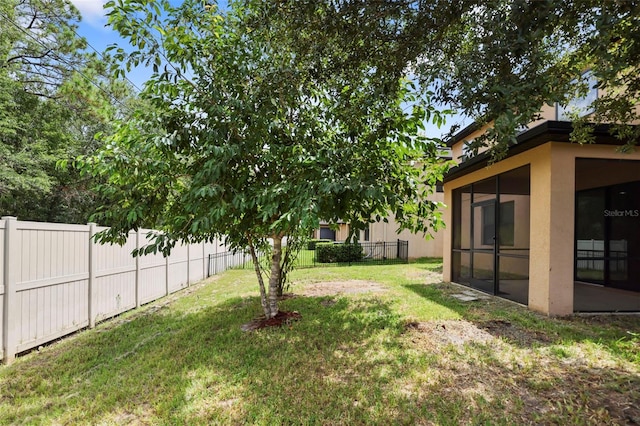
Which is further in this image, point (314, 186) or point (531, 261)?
point (531, 261)

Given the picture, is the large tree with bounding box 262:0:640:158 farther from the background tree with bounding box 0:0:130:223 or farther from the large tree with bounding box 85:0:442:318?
the background tree with bounding box 0:0:130:223

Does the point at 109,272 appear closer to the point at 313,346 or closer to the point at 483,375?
the point at 313,346

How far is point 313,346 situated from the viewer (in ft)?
14.2

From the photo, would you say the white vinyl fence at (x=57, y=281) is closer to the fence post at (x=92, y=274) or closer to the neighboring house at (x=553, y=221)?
the fence post at (x=92, y=274)

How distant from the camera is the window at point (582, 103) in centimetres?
505

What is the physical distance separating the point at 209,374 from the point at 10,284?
8.73 feet

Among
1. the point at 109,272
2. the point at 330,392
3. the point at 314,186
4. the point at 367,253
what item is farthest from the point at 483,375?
the point at 367,253

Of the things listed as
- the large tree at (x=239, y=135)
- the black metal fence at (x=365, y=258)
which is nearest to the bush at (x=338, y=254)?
the black metal fence at (x=365, y=258)

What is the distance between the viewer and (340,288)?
806 centimetres

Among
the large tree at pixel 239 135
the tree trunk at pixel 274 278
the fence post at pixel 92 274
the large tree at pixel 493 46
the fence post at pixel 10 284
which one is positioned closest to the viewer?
the large tree at pixel 493 46

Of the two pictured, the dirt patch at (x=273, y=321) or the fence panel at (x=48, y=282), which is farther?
the dirt patch at (x=273, y=321)

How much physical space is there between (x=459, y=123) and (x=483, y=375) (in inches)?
105

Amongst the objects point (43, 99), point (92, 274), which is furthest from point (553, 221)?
point (43, 99)

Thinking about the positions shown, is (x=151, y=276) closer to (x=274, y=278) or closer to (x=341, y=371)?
(x=274, y=278)
